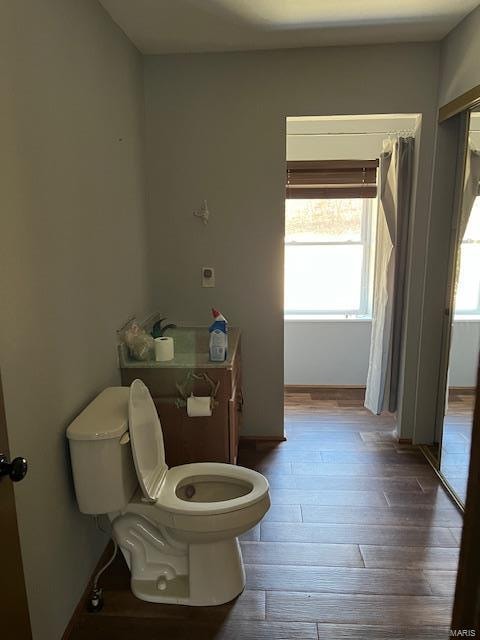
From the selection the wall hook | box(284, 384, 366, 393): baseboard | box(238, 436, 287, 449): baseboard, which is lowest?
box(238, 436, 287, 449): baseboard

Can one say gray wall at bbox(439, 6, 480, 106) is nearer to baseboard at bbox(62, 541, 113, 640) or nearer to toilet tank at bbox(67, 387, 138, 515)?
toilet tank at bbox(67, 387, 138, 515)

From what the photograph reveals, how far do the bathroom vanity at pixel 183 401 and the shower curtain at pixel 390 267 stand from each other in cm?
131

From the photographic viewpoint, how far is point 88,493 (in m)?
1.78

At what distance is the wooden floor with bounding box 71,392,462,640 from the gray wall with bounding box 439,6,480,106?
2176 millimetres

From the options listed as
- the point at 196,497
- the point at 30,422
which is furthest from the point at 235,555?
the point at 30,422

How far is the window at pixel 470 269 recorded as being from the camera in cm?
246

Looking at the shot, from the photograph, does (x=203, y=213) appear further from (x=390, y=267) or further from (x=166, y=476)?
(x=166, y=476)

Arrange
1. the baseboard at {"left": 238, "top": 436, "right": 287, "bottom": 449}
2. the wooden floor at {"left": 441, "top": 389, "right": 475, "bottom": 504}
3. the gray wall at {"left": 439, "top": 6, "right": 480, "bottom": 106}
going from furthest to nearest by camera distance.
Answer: the baseboard at {"left": 238, "top": 436, "right": 287, "bottom": 449} → the wooden floor at {"left": 441, "top": 389, "right": 475, "bottom": 504} → the gray wall at {"left": 439, "top": 6, "right": 480, "bottom": 106}

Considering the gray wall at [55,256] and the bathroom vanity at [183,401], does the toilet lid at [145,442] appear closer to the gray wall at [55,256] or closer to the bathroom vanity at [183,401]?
the gray wall at [55,256]

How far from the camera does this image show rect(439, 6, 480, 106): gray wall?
2.33m

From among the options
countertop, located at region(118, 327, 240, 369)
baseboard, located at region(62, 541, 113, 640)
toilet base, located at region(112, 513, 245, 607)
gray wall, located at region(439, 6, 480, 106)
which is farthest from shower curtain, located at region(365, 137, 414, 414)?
baseboard, located at region(62, 541, 113, 640)

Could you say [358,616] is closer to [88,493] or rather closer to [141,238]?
[88,493]

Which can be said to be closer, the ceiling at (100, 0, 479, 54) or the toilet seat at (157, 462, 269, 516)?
the toilet seat at (157, 462, 269, 516)

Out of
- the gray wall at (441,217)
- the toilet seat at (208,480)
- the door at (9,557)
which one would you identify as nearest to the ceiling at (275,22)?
the gray wall at (441,217)
